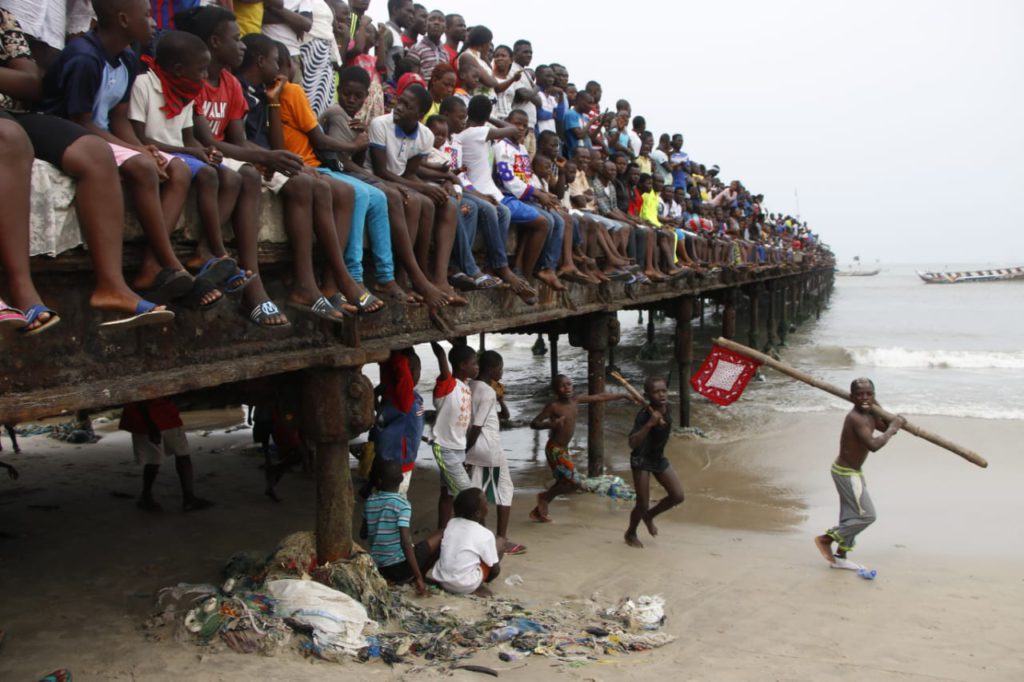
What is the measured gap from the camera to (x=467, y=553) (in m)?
5.95

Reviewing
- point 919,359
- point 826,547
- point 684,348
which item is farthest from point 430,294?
point 919,359

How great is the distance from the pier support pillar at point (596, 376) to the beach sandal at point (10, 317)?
8095 millimetres

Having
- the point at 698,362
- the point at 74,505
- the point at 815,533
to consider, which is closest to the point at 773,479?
the point at 815,533

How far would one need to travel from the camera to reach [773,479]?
11602 millimetres

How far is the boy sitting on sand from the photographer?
19.2 ft

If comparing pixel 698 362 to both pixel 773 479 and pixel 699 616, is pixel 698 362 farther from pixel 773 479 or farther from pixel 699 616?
pixel 699 616

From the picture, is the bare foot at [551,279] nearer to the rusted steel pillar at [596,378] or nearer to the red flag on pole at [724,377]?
the red flag on pole at [724,377]

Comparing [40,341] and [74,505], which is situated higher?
[40,341]

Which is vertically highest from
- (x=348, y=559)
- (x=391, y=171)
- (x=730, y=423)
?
(x=391, y=171)

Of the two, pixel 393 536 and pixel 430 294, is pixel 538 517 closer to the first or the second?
pixel 393 536

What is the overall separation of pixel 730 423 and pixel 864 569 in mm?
8382

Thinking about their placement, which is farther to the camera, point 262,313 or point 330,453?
point 330,453

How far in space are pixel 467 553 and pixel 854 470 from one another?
11.8ft

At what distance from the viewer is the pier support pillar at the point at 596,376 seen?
10602 millimetres
